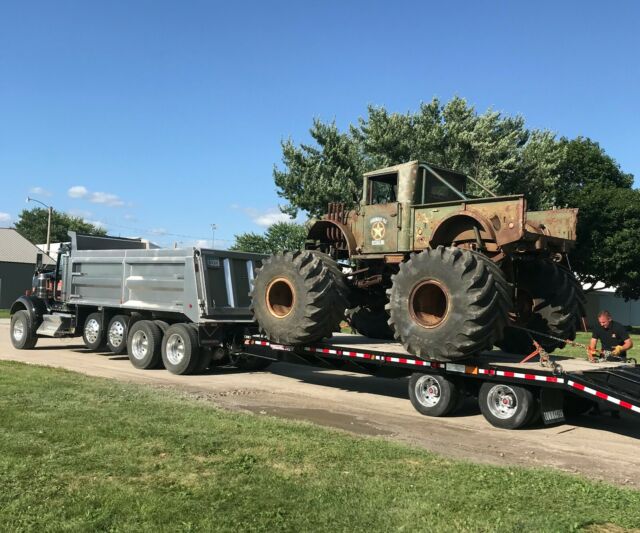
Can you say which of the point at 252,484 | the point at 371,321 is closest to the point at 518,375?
the point at 252,484

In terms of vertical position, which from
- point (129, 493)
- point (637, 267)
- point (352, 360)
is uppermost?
point (637, 267)

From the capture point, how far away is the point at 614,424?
9125mm

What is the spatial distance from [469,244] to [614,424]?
10.6 ft

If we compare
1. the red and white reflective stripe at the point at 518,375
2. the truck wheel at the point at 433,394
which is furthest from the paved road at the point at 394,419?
the red and white reflective stripe at the point at 518,375

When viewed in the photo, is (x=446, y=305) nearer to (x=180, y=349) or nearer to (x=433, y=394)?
(x=433, y=394)

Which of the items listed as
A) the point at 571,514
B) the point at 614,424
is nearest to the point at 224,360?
the point at 614,424

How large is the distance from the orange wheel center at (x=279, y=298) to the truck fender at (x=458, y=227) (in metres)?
2.59

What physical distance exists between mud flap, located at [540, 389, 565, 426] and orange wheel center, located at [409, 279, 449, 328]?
1660mm

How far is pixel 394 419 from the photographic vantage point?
348 inches

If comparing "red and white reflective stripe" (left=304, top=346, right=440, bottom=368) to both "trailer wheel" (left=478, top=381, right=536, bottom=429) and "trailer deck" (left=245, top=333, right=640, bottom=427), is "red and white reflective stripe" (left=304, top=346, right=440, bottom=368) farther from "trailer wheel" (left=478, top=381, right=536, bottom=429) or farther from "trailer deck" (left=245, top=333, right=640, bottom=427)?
"trailer wheel" (left=478, top=381, right=536, bottom=429)

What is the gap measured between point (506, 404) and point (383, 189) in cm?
406

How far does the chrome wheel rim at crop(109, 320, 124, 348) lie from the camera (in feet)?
48.1

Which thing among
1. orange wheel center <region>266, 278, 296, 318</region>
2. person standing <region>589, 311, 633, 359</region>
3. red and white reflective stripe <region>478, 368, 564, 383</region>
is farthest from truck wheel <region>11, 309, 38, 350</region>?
person standing <region>589, 311, 633, 359</region>

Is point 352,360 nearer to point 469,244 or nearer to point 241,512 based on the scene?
point 469,244
